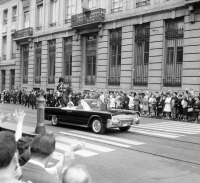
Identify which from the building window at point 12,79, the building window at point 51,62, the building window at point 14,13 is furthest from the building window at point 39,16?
the building window at point 12,79

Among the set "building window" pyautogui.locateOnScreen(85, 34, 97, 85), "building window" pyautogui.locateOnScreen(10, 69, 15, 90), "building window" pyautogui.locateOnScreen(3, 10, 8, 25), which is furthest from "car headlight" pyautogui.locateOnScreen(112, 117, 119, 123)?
"building window" pyautogui.locateOnScreen(3, 10, 8, 25)

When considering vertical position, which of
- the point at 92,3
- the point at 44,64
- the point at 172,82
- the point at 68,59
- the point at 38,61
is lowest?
the point at 172,82

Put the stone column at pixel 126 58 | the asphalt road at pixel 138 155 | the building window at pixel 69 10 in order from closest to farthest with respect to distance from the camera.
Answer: the asphalt road at pixel 138 155 → the stone column at pixel 126 58 → the building window at pixel 69 10

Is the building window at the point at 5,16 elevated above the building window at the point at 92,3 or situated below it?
above

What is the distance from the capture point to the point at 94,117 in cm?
1189

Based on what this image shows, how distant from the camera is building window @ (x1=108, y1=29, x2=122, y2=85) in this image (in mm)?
24891

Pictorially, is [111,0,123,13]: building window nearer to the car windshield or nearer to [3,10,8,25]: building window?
the car windshield

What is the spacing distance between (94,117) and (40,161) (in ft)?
29.9

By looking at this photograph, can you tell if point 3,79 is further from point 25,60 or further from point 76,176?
point 76,176

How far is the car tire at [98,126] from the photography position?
11.5 meters

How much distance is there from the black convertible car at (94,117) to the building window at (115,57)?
39.0ft

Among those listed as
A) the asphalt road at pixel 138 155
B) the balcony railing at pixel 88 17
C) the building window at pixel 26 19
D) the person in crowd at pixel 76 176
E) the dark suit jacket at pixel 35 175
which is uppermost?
the building window at pixel 26 19

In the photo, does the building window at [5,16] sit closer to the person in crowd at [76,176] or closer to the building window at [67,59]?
the building window at [67,59]

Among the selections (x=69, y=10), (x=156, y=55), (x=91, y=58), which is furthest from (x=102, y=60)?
(x=69, y=10)
